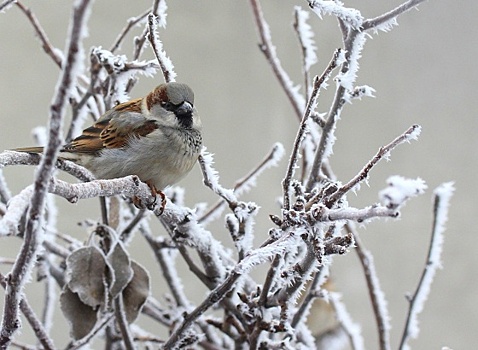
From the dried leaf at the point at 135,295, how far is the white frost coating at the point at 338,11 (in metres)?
0.41

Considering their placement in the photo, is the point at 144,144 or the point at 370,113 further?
the point at 370,113

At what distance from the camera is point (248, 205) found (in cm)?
79

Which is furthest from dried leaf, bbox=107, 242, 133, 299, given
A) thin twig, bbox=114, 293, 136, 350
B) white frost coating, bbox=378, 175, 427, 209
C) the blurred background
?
the blurred background

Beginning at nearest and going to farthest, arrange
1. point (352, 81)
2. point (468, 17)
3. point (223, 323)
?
point (352, 81)
point (223, 323)
point (468, 17)

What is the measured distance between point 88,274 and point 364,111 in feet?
4.43

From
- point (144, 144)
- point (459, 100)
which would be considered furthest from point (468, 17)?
point (144, 144)

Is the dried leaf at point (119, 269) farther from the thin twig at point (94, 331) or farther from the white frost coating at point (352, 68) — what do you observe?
the white frost coating at point (352, 68)

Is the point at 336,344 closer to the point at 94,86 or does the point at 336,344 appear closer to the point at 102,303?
the point at 102,303

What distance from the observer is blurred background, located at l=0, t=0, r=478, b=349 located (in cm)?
185

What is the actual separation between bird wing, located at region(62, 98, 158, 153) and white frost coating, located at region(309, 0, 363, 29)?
1.57 feet

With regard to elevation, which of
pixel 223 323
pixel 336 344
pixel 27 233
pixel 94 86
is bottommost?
pixel 27 233

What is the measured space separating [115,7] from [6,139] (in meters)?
0.52

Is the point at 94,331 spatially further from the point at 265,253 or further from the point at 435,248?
the point at 435,248

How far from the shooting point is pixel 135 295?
0.82 meters
